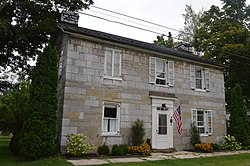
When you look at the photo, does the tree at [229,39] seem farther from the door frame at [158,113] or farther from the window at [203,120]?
the door frame at [158,113]

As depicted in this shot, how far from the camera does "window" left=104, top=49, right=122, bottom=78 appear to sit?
12.6 metres

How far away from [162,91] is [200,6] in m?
18.6

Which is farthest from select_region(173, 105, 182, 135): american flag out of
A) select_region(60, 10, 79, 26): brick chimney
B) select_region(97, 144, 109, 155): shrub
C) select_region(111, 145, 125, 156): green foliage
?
select_region(60, 10, 79, 26): brick chimney

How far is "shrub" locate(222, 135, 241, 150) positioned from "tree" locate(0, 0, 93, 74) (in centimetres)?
1230

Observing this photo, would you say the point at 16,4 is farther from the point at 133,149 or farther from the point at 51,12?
the point at 133,149

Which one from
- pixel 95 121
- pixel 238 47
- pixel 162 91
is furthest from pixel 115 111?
pixel 238 47

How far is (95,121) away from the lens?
11609 mm

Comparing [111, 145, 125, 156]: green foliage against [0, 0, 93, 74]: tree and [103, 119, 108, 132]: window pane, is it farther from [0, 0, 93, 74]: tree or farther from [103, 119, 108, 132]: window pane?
[0, 0, 93, 74]: tree

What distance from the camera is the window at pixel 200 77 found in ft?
51.9

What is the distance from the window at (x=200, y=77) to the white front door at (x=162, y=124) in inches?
111

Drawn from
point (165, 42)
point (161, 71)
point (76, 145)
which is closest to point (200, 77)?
point (161, 71)

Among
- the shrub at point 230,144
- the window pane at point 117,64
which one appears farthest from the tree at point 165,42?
the window pane at point 117,64

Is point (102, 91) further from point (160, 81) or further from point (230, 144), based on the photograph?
point (230, 144)

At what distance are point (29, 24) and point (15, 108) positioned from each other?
5552 millimetres
